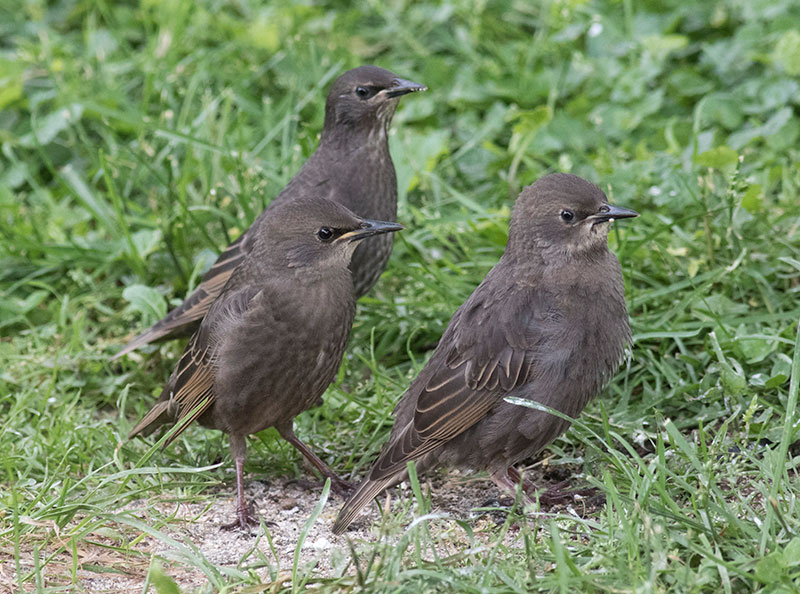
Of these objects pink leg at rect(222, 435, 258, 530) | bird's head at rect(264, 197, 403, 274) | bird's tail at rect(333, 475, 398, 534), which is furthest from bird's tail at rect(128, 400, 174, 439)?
bird's tail at rect(333, 475, 398, 534)

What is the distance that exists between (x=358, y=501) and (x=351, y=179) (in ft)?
6.83

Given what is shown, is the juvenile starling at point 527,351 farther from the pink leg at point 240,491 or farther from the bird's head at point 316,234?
the bird's head at point 316,234

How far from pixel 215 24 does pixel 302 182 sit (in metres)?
2.99

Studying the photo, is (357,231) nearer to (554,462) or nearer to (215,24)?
(554,462)

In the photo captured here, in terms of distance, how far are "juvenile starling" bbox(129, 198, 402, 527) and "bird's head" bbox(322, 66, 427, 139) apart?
1.26 m

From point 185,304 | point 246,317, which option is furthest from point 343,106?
point 246,317

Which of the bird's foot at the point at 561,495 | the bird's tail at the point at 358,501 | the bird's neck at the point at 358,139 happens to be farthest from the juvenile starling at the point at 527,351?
the bird's neck at the point at 358,139

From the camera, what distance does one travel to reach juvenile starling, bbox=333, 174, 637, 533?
4.43 meters

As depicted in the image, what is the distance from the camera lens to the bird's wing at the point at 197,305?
575 cm

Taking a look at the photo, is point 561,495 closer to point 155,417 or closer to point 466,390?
point 466,390

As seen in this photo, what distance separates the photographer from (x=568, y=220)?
4.61 m

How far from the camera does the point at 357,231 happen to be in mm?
4949

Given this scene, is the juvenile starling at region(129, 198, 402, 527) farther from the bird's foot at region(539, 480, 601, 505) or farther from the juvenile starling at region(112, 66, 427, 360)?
the bird's foot at region(539, 480, 601, 505)

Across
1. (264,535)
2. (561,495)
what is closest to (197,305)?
(264,535)
